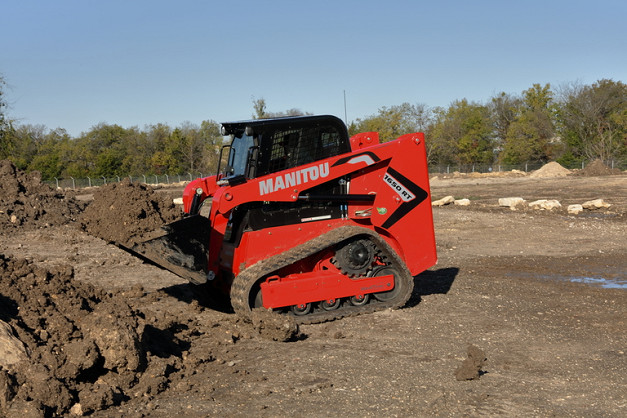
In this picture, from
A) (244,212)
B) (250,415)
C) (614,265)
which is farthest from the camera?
(614,265)

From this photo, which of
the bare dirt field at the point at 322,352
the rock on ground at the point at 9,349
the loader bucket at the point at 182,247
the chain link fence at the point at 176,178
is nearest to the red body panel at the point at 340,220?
the loader bucket at the point at 182,247

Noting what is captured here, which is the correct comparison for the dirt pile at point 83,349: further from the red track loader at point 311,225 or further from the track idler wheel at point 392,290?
the track idler wheel at point 392,290

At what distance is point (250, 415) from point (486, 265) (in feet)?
27.2

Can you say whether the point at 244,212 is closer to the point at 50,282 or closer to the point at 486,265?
the point at 50,282

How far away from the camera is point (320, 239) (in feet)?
27.9

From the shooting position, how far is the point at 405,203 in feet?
29.6

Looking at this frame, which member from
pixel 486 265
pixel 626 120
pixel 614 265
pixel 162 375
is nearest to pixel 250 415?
pixel 162 375

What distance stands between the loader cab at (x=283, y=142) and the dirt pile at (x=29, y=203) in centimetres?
1267

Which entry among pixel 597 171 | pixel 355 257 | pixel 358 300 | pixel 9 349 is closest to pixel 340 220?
pixel 355 257

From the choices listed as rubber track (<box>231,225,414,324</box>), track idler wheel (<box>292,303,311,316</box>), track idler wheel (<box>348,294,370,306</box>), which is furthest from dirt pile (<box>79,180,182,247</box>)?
track idler wheel (<box>348,294,370,306</box>)

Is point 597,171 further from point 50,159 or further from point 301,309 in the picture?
point 50,159

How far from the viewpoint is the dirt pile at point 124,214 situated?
798 cm

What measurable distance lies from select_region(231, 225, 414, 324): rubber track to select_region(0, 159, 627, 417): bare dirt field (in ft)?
0.57

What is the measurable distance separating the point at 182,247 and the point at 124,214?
94 centimetres
